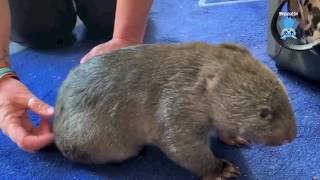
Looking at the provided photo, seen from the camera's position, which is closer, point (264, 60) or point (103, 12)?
point (264, 60)

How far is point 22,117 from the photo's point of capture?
4.76 feet

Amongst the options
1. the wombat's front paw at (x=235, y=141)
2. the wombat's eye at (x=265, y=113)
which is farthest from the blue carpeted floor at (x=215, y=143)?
the wombat's eye at (x=265, y=113)

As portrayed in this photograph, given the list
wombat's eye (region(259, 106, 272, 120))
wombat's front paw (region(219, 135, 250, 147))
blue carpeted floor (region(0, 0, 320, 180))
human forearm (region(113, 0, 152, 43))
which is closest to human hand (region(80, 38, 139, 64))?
human forearm (region(113, 0, 152, 43))

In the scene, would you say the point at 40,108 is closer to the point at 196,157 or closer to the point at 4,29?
the point at 4,29

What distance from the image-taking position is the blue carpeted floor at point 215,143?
1.35 meters

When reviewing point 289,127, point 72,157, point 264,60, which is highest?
point 289,127

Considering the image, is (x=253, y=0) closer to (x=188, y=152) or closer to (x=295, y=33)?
(x=295, y=33)

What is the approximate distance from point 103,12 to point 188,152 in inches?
31.9

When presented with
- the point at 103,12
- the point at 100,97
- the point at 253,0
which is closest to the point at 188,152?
the point at 100,97

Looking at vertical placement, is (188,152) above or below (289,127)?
below

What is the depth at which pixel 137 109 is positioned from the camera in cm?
122

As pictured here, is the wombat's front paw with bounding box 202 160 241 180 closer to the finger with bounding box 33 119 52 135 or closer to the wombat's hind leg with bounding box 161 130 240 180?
the wombat's hind leg with bounding box 161 130 240 180

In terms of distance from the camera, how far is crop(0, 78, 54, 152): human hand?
1.39 m

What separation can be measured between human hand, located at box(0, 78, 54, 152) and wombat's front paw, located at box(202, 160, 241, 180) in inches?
17.3
